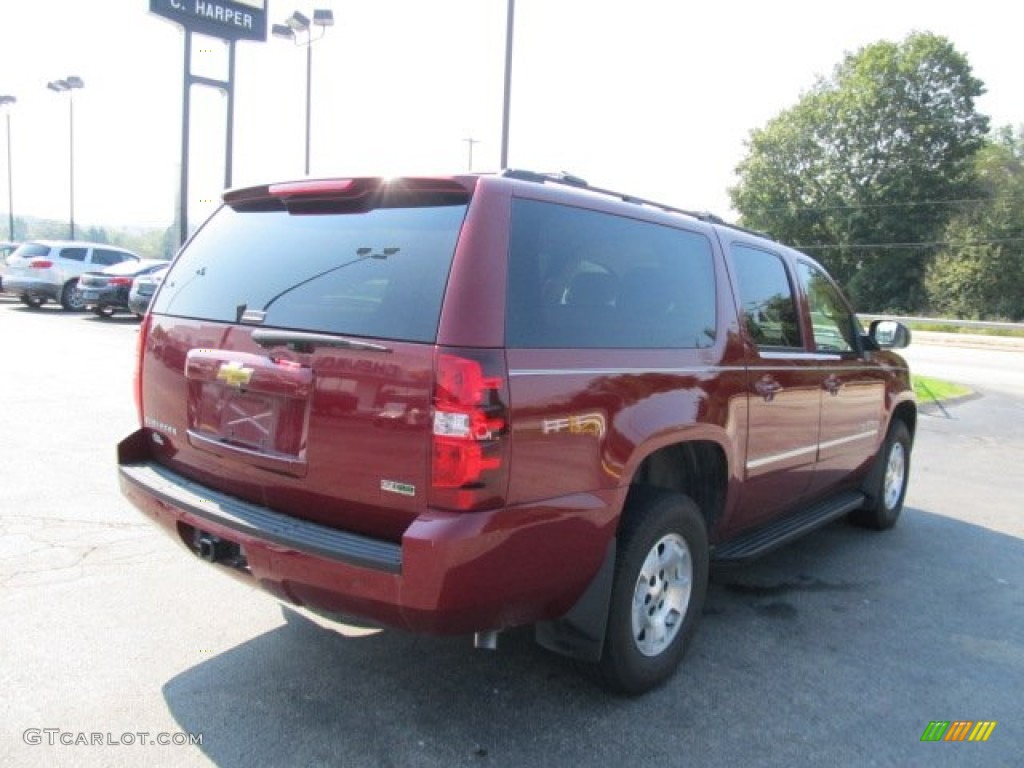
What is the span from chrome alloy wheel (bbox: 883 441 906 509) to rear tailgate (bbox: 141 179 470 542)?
437 centimetres

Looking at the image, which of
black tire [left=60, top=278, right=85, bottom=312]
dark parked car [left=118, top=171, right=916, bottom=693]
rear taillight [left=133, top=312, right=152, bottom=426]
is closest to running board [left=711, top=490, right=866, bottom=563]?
dark parked car [left=118, top=171, right=916, bottom=693]

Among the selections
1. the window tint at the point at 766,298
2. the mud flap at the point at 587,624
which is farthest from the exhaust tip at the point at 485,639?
the window tint at the point at 766,298

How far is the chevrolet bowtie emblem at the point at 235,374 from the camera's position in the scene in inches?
117

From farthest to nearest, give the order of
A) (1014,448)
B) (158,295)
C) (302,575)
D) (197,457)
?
(1014,448) < (158,295) < (197,457) < (302,575)

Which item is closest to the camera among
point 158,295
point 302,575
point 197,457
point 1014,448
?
point 302,575

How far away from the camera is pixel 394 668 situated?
346cm

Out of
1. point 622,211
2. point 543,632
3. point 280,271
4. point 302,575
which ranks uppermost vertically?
point 622,211

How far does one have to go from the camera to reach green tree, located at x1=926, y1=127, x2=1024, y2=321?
43.9m

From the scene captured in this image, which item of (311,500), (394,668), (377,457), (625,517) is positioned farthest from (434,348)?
(394,668)

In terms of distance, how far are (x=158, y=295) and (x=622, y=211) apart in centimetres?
213

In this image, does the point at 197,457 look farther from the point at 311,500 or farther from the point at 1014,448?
the point at 1014,448

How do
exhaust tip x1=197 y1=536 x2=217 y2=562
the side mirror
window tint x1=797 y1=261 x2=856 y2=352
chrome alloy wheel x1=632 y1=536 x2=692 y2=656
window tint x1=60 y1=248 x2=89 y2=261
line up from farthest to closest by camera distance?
window tint x1=60 y1=248 x2=89 y2=261, the side mirror, window tint x1=797 y1=261 x2=856 y2=352, chrome alloy wheel x1=632 y1=536 x2=692 y2=656, exhaust tip x1=197 y1=536 x2=217 y2=562

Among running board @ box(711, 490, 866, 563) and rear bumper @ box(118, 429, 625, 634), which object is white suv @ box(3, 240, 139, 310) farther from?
rear bumper @ box(118, 429, 625, 634)

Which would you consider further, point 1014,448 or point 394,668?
point 1014,448
